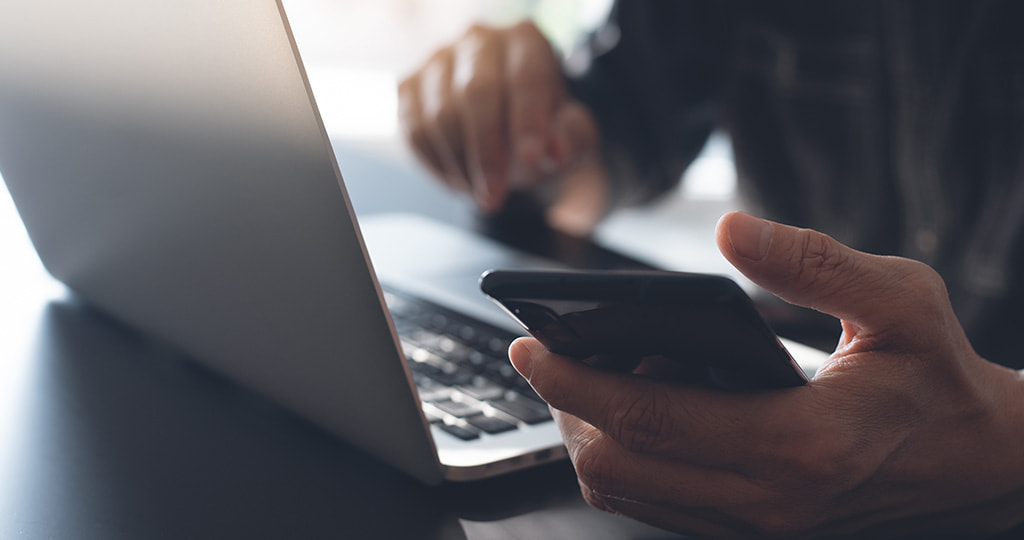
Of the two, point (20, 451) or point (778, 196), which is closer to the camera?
point (20, 451)

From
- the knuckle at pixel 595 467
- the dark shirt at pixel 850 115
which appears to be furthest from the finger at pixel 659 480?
the dark shirt at pixel 850 115

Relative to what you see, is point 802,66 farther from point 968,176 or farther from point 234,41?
point 234,41

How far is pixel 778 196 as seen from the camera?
111 cm

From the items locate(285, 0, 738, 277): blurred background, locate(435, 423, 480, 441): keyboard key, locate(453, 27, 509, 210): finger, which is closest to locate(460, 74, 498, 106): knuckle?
locate(453, 27, 509, 210): finger

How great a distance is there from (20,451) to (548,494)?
20 cm

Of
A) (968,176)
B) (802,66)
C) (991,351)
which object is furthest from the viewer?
(802,66)

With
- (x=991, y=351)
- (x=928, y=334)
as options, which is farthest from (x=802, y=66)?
(x=928, y=334)

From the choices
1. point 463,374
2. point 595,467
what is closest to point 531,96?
point 463,374

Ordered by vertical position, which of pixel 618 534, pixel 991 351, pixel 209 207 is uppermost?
pixel 209 207

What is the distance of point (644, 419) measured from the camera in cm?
22

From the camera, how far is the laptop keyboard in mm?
295

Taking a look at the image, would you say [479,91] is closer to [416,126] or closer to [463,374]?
[416,126]

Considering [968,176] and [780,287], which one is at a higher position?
[780,287]

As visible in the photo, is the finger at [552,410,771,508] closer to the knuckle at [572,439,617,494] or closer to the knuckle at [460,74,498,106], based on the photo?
the knuckle at [572,439,617,494]
